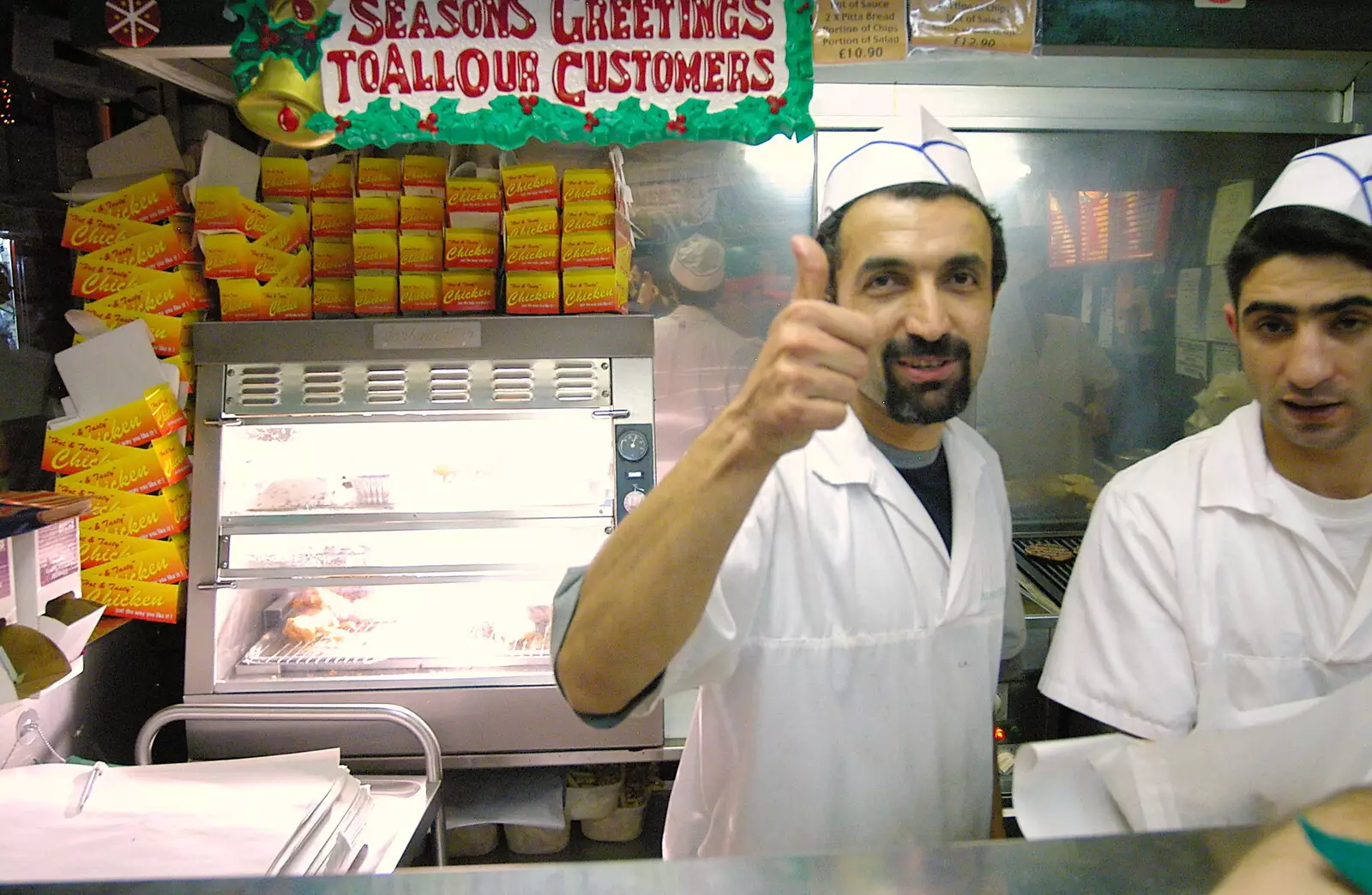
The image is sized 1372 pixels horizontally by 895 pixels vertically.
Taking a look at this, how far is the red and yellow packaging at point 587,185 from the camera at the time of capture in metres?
2.43

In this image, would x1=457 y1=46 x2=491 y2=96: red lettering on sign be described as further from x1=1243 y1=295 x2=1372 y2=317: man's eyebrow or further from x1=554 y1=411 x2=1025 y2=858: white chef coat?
x1=1243 y1=295 x2=1372 y2=317: man's eyebrow

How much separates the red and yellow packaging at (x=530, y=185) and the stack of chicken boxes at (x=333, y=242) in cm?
50

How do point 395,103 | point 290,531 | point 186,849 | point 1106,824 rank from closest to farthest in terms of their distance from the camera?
point 1106,824, point 186,849, point 395,103, point 290,531

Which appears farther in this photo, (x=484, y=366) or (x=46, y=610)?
(x=484, y=366)

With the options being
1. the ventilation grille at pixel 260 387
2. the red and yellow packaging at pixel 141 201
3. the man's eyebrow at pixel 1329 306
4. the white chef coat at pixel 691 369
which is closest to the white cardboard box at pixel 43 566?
the ventilation grille at pixel 260 387

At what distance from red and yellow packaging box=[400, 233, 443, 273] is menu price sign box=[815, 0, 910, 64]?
3.92 feet

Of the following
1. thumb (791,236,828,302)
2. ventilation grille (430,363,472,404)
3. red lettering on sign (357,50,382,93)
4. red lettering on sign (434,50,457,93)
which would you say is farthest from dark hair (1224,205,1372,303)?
ventilation grille (430,363,472,404)

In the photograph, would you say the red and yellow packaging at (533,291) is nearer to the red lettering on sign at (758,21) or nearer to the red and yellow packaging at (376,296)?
the red and yellow packaging at (376,296)

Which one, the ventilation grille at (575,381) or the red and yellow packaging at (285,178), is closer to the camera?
the ventilation grille at (575,381)

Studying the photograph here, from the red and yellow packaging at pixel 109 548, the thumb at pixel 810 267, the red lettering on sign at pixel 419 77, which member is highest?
the red lettering on sign at pixel 419 77

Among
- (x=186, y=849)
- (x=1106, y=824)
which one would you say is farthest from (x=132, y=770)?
(x=1106, y=824)

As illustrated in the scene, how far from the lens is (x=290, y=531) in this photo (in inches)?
94.7

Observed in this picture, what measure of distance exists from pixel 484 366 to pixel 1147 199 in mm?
2396

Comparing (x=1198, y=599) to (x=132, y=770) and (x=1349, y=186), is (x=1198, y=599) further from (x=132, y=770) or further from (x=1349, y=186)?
(x=132, y=770)
